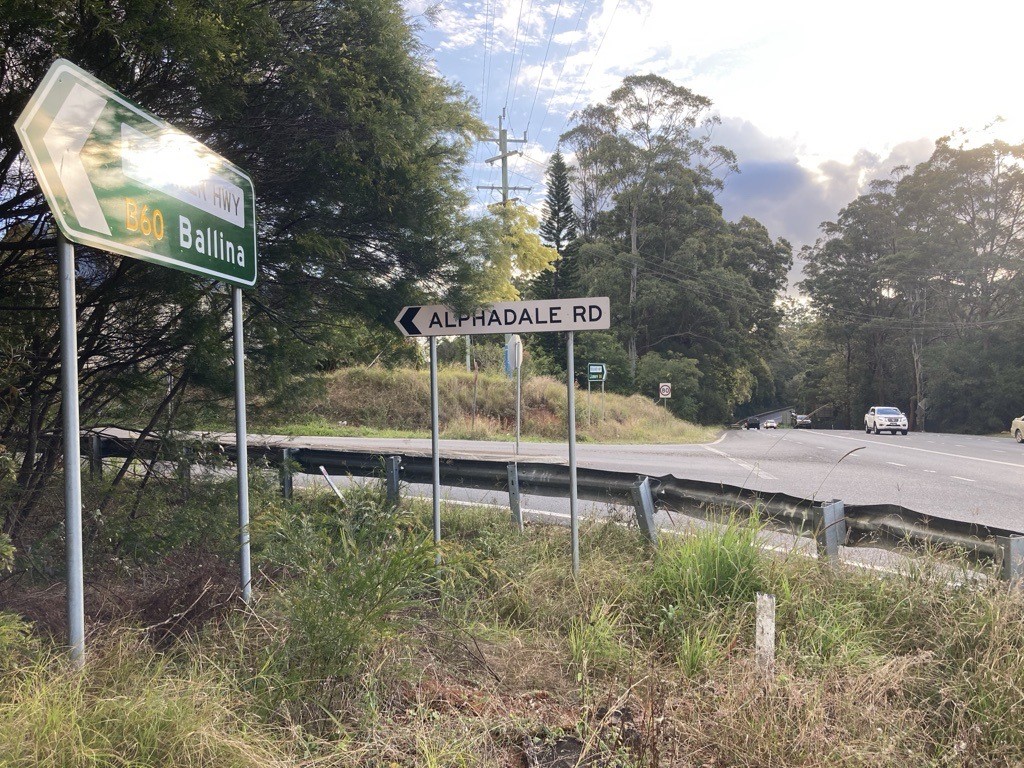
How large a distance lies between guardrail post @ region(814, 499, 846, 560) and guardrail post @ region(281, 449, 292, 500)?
465 cm

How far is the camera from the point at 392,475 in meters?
6.92

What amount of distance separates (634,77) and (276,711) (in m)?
52.3

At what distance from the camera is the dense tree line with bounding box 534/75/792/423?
5006cm

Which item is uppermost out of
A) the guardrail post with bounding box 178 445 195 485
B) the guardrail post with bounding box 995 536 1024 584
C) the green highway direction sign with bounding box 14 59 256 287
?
the green highway direction sign with bounding box 14 59 256 287

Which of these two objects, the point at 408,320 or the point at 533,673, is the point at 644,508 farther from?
the point at 408,320

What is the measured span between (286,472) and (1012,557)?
573cm

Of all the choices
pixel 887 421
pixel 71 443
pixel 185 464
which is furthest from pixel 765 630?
pixel 887 421

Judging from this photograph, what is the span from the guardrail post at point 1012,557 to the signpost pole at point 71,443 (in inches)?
185

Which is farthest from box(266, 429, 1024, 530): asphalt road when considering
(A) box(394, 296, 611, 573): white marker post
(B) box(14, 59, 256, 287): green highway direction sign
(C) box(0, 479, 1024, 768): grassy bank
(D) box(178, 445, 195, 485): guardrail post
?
(B) box(14, 59, 256, 287): green highway direction sign

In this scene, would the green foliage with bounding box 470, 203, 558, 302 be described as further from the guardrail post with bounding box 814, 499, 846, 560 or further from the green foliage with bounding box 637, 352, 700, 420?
the green foliage with bounding box 637, 352, 700, 420

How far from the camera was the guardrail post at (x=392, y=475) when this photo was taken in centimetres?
684

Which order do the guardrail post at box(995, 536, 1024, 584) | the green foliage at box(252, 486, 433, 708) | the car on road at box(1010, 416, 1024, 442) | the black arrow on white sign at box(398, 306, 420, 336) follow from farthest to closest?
the car on road at box(1010, 416, 1024, 442) → the black arrow on white sign at box(398, 306, 420, 336) → the guardrail post at box(995, 536, 1024, 584) → the green foliage at box(252, 486, 433, 708)

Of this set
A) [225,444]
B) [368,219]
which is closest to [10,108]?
[368,219]

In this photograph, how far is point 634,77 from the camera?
161ft
